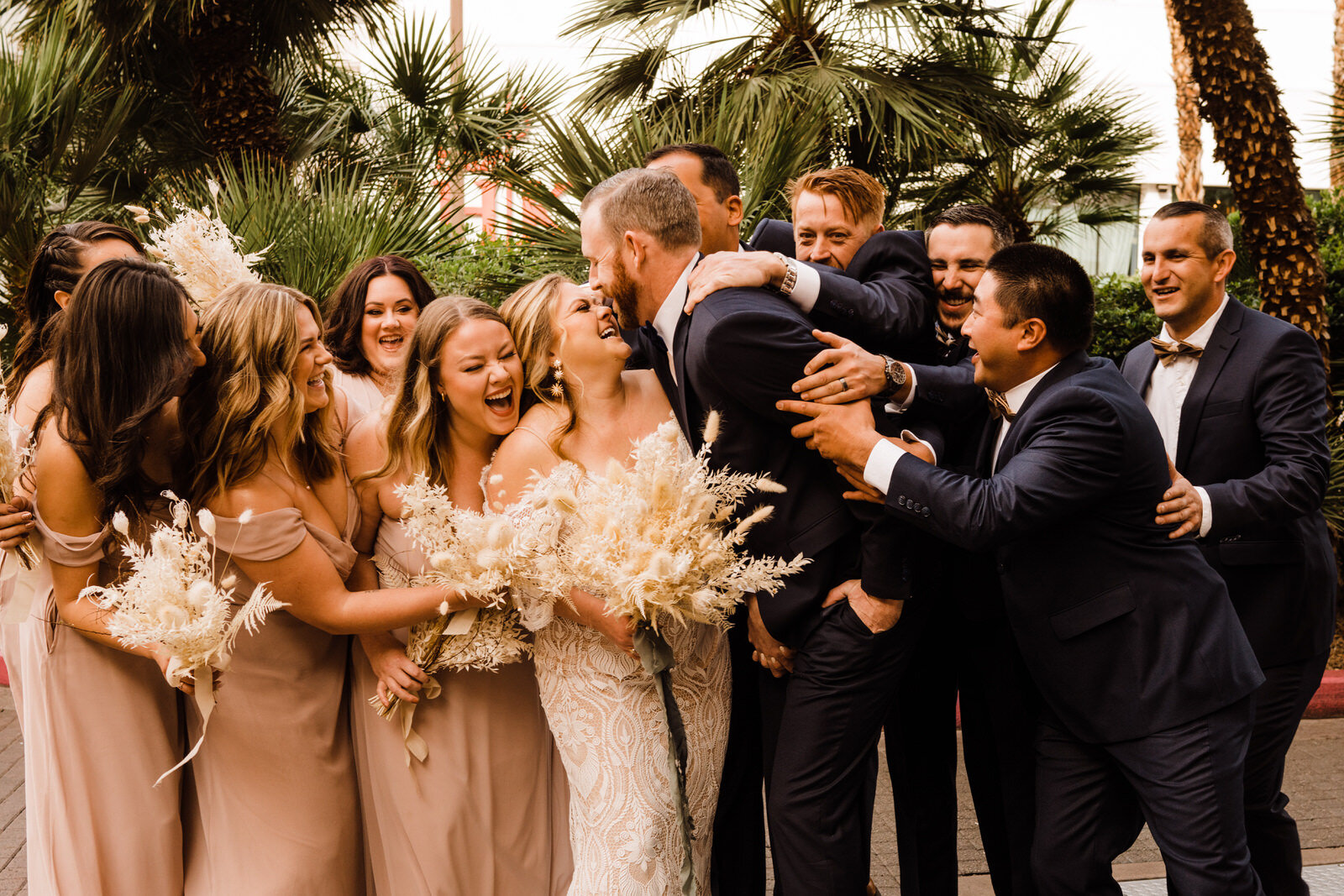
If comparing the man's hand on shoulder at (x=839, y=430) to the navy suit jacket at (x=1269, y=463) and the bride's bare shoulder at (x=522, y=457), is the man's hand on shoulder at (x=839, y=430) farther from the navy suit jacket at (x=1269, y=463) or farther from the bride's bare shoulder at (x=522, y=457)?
the navy suit jacket at (x=1269, y=463)

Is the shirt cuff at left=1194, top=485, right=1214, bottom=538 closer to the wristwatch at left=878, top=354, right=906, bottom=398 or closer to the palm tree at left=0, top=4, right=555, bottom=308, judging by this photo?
the wristwatch at left=878, top=354, right=906, bottom=398

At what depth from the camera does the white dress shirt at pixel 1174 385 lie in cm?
383

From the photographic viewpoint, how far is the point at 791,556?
2.99m

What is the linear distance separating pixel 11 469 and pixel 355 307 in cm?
139

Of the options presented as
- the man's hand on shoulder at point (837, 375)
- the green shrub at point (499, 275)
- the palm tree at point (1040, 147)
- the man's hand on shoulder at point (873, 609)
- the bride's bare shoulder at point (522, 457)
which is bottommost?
the man's hand on shoulder at point (873, 609)

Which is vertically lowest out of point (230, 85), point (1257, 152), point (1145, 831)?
point (1145, 831)

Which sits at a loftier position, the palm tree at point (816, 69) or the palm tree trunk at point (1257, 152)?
the palm tree at point (816, 69)

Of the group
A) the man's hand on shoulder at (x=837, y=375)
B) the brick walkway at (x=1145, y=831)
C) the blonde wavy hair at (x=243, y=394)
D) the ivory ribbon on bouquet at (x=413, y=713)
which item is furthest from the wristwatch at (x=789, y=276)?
the brick walkway at (x=1145, y=831)

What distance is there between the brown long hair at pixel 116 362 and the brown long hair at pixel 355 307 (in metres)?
1.27

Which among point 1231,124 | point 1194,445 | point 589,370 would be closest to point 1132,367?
point 1194,445

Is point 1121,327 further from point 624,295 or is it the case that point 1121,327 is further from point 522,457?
point 522,457

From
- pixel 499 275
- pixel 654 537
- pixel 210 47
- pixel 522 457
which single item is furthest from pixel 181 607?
pixel 210 47

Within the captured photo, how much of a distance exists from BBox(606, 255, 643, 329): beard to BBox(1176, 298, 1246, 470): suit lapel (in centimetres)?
203

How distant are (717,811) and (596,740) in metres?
0.78
